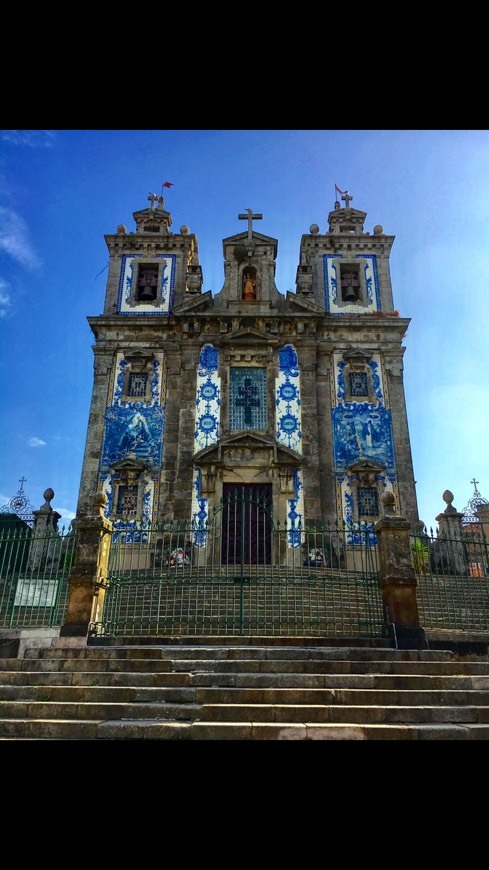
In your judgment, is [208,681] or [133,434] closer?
[208,681]

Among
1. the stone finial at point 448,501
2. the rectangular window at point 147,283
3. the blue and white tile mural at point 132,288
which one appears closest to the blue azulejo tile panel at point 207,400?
the blue and white tile mural at point 132,288

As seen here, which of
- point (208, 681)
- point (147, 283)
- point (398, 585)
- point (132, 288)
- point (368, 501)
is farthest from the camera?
point (147, 283)

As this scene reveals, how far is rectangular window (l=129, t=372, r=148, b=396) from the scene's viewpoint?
20.3m

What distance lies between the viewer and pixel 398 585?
9.33 m

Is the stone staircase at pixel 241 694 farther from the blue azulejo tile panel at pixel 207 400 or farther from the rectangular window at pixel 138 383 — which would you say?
the rectangular window at pixel 138 383

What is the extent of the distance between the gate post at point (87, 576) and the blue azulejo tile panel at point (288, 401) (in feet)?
32.5

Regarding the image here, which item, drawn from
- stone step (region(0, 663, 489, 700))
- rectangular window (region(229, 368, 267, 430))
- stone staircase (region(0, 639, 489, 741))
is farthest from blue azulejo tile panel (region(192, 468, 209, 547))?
stone step (region(0, 663, 489, 700))

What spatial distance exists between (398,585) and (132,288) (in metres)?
16.0

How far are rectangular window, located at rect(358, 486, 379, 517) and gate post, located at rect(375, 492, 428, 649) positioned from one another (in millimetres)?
8766

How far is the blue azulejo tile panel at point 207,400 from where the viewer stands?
19.2 m

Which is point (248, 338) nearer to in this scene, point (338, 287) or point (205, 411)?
point (205, 411)

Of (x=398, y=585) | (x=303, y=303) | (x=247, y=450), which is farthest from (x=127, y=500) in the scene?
(x=398, y=585)
